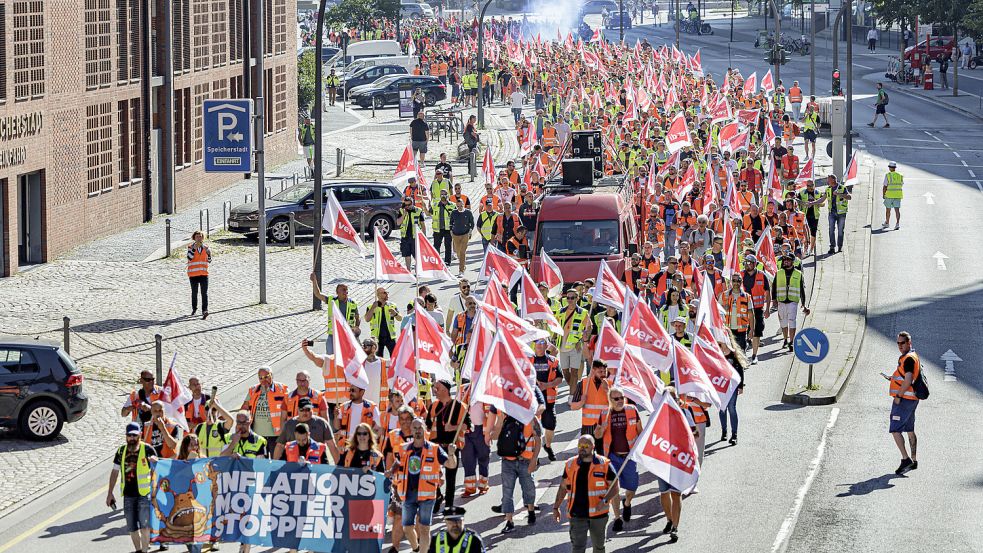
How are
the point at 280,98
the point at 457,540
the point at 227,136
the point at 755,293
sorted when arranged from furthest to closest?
the point at 280,98, the point at 227,136, the point at 755,293, the point at 457,540

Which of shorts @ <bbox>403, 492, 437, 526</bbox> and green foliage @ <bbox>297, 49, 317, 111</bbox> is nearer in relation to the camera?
shorts @ <bbox>403, 492, 437, 526</bbox>

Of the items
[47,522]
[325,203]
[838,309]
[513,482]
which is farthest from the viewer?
[325,203]

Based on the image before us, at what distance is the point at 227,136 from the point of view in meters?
30.5

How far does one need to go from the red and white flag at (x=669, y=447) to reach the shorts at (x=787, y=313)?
10.7m

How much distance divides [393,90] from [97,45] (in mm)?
34825

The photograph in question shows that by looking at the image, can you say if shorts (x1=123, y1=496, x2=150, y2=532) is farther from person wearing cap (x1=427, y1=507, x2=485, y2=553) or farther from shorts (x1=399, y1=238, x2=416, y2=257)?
shorts (x1=399, y1=238, x2=416, y2=257)

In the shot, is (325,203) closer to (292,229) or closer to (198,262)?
(292,229)

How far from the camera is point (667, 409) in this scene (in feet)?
50.5

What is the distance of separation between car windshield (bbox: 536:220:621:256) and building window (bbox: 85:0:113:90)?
46.4ft

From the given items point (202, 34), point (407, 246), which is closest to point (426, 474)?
point (407, 246)

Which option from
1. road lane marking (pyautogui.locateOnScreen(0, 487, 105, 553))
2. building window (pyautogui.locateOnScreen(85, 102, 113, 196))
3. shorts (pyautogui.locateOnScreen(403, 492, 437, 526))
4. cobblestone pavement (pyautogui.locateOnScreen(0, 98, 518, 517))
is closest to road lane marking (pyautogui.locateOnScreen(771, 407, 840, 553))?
shorts (pyautogui.locateOnScreen(403, 492, 437, 526))

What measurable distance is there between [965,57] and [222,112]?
70759 mm

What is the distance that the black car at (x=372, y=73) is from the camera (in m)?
74.8

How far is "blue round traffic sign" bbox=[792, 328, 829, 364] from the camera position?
22.1 meters
